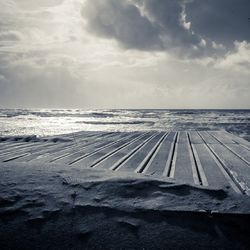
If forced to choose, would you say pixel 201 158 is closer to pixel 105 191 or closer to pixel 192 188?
pixel 192 188

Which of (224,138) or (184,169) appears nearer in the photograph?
(184,169)

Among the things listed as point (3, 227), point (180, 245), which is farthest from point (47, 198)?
point (180, 245)

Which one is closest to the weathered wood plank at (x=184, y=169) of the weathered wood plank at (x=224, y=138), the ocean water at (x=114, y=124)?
the weathered wood plank at (x=224, y=138)

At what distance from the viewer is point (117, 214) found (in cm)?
265

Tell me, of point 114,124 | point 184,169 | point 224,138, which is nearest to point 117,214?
point 184,169

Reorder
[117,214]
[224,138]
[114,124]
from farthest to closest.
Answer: [114,124] → [224,138] → [117,214]

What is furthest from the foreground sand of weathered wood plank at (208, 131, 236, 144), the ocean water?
the ocean water

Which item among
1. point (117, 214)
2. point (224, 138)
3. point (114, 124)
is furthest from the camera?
point (114, 124)

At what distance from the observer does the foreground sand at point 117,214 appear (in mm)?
2256

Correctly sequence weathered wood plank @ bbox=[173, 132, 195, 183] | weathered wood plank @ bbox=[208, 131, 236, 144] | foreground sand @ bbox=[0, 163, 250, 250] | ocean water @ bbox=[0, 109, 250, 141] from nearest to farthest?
1. foreground sand @ bbox=[0, 163, 250, 250]
2. weathered wood plank @ bbox=[173, 132, 195, 183]
3. weathered wood plank @ bbox=[208, 131, 236, 144]
4. ocean water @ bbox=[0, 109, 250, 141]

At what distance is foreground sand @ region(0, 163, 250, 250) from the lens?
226 centimetres

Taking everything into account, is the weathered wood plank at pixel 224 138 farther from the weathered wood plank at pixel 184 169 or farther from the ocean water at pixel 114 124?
the weathered wood plank at pixel 184 169

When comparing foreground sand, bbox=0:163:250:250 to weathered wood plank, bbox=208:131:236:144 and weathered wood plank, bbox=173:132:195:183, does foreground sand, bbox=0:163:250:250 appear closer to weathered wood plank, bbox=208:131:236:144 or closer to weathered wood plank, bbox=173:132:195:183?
weathered wood plank, bbox=173:132:195:183

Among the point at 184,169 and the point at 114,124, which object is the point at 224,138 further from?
the point at 114,124
